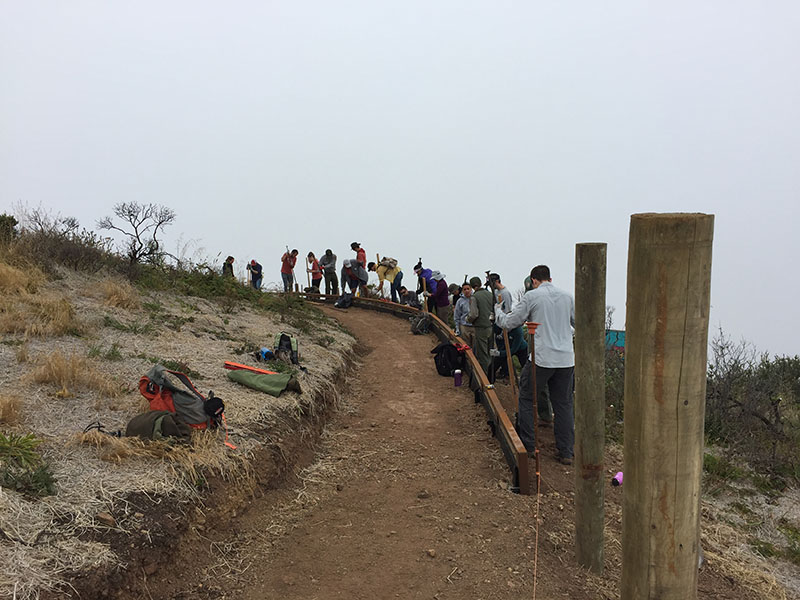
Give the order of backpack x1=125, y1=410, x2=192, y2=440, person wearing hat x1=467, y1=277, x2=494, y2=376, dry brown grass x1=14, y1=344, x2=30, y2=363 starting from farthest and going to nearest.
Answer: person wearing hat x1=467, y1=277, x2=494, y2=376 < dry brown grass x1=14, y1=344, x2=30, y2=363 < backpack x1=125, y1=410, x2=192, y2=440

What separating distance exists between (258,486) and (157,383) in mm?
1342

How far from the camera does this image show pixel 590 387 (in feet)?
14.6

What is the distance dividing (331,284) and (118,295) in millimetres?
11964

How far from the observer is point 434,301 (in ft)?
53.2

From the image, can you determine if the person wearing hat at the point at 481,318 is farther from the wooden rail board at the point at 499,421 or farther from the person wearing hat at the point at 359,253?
the person wearing hat at the point at 359,253

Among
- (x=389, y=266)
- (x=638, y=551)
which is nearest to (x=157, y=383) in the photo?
(x=638, y=551)

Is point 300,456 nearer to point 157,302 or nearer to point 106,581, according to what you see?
point 106,581

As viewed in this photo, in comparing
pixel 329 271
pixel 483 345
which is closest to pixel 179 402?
pixel 483 345

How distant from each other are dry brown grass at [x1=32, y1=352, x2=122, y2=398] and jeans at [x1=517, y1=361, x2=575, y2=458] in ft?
14.2

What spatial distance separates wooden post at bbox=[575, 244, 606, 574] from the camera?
4.36 metres

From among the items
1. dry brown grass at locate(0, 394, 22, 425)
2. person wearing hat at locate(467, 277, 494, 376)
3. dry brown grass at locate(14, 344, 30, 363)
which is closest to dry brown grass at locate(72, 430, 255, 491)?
dry brown grass at locate(0, 394, 22, 425)

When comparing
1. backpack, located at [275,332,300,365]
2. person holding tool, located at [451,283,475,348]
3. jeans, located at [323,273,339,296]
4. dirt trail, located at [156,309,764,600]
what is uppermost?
jeans, located at [323,273,339,296]

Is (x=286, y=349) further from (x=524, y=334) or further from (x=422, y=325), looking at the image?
(x=422, y=325)

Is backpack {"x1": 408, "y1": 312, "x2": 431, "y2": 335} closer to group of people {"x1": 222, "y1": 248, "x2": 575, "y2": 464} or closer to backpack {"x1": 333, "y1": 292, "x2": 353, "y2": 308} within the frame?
group of people {"x1": 222, "y1": 248, "x2": 575, "y2": 464}
